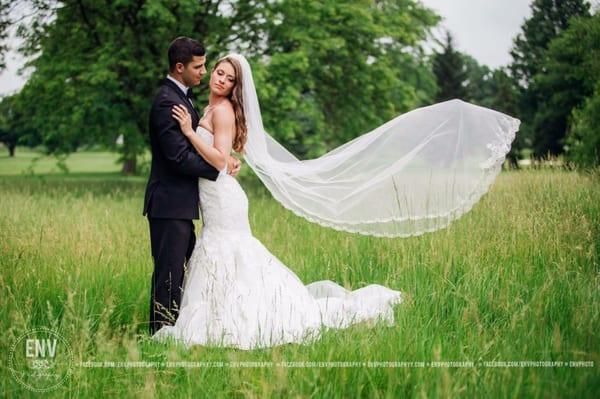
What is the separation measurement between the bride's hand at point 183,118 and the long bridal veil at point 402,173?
78 centimetres

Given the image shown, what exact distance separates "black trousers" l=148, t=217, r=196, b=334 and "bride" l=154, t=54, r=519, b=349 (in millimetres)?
125

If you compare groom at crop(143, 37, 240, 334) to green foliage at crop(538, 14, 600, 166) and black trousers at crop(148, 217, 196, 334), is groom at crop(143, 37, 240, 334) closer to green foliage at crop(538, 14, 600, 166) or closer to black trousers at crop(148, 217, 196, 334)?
black trousers at crop(148, 217, 196, 334)

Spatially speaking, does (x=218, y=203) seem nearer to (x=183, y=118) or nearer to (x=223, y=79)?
(x=183, y=118)

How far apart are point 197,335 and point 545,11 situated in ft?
138

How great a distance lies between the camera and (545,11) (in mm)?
39844

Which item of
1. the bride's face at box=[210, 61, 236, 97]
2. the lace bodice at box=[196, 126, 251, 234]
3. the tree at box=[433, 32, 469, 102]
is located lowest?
the lace bodice at box=[196, 126, 251, 234]

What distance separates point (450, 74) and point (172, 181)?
4259 centimetres

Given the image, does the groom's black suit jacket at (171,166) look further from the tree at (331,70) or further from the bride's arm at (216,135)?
the tree at (331,70)

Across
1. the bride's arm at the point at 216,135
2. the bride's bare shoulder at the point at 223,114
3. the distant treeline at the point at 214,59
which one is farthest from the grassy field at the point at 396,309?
the distant treeline at the point at 214,59

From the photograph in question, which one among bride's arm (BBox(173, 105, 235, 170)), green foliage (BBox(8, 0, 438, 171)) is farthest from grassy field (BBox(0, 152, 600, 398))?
green foliage (BBox(8, 0, 438, 171))

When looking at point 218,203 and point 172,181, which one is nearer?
point 172,181

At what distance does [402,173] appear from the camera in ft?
17.7

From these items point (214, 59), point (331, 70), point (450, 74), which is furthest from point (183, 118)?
point (450, 74)

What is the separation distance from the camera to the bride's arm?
432cm
